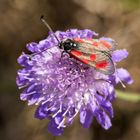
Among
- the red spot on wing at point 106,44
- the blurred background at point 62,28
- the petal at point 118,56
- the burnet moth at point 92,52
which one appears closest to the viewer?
the burnet moth at point 92,52

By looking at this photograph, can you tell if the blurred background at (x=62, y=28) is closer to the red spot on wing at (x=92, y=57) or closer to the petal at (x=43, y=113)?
the petal at (x=43, y=113)

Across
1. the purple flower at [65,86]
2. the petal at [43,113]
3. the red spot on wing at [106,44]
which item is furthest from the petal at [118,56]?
the petal at [43,113]

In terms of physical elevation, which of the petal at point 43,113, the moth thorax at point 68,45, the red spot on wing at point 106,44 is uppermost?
the red spot on wing at point 106,44

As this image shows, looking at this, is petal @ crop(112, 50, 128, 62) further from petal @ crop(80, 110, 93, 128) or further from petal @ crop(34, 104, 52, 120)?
petal @ crop(34, 104, 52, 120)

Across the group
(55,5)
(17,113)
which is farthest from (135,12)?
(17,113)

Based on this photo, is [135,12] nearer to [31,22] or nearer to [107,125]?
[31,22]

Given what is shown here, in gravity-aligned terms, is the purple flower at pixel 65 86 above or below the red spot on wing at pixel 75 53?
below

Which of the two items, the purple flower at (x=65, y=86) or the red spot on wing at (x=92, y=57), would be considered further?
the purple flower at (x=65, y=86)
